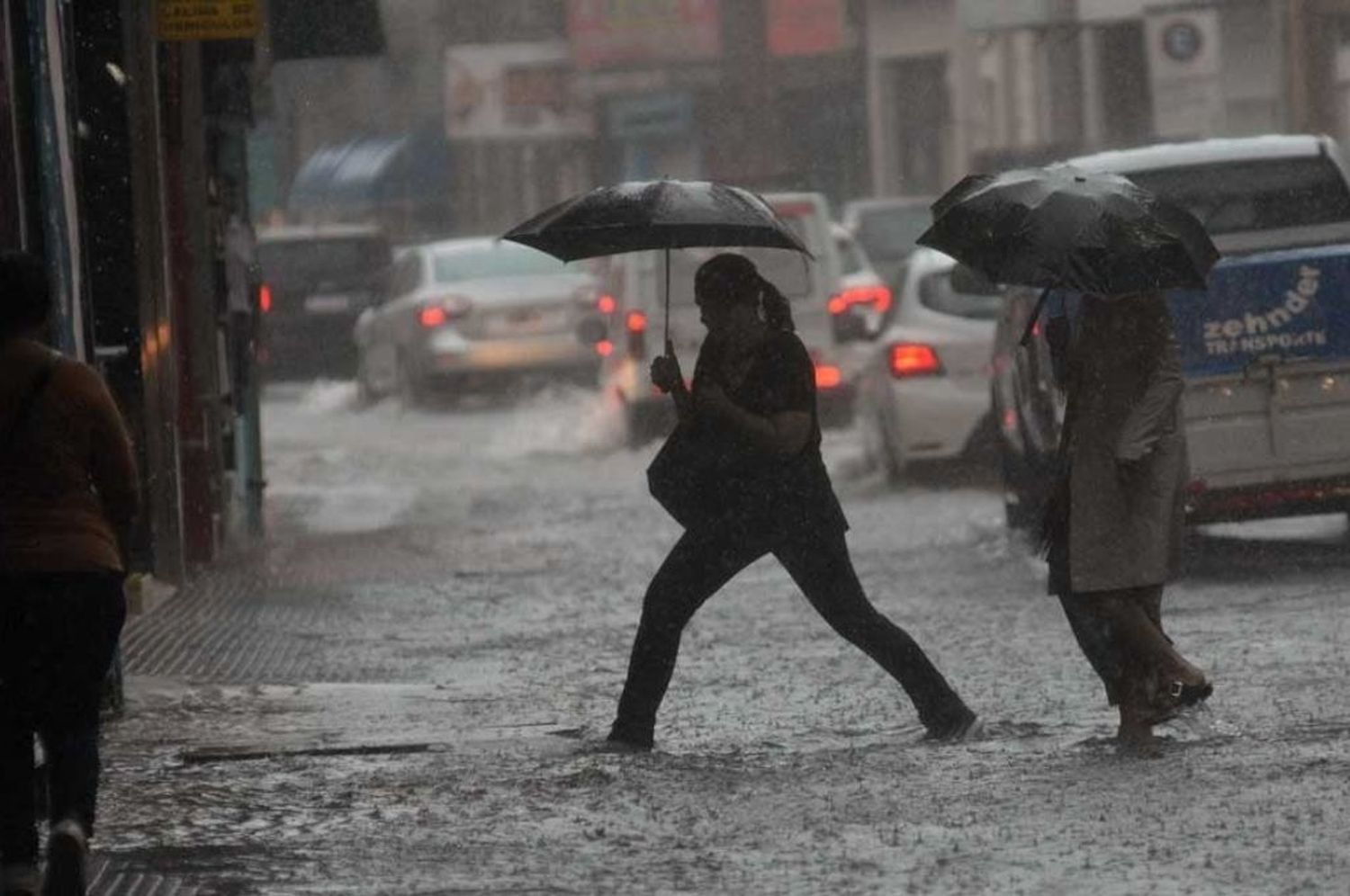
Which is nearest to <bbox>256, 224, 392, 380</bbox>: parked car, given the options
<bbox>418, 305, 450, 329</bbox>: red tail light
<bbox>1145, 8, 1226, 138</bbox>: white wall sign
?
<bbox>418, 305, 450, 329</bbox>: red tail light

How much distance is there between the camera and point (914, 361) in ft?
71.6

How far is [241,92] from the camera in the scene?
21.3 metres

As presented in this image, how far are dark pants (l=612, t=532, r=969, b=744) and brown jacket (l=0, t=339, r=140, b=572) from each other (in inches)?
122

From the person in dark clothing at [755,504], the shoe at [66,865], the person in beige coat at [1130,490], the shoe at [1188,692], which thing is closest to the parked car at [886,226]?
the person in dark clothing at [755,504]

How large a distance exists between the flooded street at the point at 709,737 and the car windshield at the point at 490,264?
13445 millimetres

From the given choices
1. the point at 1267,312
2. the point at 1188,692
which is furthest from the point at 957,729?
the point at 1267,312

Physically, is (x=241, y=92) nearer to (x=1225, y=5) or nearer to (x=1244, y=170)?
(x=1244, y=170)

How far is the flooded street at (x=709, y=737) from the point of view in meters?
8.52

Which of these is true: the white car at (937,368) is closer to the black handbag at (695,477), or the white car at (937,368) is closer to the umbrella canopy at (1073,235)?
the umbrella canopy at (1073,235)

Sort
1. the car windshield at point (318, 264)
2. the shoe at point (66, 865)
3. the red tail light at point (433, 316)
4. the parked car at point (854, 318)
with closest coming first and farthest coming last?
the shoe at point (66, 865) → the parked car at point (854, 318) → the red tail light at point (433, 316) → the car windshield at point (318, 264)

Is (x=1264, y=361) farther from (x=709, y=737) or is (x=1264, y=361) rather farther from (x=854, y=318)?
(x=854, y=318)

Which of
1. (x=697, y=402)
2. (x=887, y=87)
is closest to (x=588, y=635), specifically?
(x=697, y=402)

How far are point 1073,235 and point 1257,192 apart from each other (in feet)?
19.5

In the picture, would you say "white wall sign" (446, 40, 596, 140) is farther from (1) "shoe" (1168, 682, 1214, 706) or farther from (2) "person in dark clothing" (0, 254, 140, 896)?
(2) "person in dark clothing" (0, 254, 140, 896)
